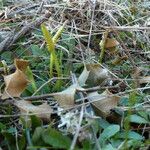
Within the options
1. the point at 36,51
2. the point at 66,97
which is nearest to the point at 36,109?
the point at 66,97

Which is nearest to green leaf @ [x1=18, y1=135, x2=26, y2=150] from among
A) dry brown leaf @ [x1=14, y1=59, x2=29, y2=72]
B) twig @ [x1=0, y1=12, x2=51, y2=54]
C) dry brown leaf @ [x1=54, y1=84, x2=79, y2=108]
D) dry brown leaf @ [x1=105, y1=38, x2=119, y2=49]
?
dry brown leaf @ [x1=54, y1=84, x2=79, y2=108]

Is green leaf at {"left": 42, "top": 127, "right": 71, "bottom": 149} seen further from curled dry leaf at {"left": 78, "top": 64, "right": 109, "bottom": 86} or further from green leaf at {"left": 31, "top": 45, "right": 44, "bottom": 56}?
green leaf at {"left": 31, "top": 45, "right": 44, "bottom": 56}

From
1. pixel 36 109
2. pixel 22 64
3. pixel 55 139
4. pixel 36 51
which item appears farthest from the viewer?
pixel 36 51

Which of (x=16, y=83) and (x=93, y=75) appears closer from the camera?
(x=16, y=83)

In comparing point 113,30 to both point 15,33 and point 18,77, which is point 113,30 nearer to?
point 15,33

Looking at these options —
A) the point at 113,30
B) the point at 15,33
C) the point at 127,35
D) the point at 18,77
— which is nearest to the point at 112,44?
the point at 113,30

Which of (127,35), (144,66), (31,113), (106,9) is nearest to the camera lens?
(31,113)

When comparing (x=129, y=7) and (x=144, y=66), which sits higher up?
(x=129, y=7)

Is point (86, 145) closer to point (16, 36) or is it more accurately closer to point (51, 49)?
point (51, 49)
